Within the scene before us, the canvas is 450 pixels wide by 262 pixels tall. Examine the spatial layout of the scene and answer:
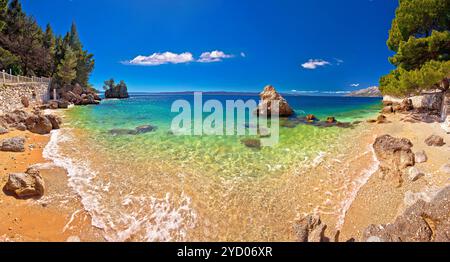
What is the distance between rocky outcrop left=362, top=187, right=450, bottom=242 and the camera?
461 centimetres

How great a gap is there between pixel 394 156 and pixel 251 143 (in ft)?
21.5

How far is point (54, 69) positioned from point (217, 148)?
50878mm

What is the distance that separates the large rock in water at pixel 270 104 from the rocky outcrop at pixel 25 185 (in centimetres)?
1965

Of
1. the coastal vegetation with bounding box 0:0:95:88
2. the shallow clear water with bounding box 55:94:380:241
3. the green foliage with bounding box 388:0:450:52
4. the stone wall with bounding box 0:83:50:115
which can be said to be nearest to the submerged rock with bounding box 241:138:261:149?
the shallow clear water with bounding box 55:94:380:241

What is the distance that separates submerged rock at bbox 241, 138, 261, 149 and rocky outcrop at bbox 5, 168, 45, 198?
8.95 metres

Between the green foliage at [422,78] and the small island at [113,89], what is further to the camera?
the small island at [113,89]

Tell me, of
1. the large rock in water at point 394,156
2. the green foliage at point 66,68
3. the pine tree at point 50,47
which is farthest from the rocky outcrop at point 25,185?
the pine tree at point 50,47

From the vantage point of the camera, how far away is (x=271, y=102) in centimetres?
2352

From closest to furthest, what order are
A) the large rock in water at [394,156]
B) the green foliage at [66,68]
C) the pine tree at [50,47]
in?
1. the large rock in water at [394,156]
2. the green foliage at [66,68]
3. the pine tree at [50,47]

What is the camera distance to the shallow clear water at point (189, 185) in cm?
591

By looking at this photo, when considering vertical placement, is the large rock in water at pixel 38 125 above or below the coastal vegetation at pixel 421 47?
below

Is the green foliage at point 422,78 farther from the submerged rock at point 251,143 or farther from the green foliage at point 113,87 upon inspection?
the green foliage at point 113,87

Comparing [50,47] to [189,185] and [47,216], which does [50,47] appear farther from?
[189,185]
